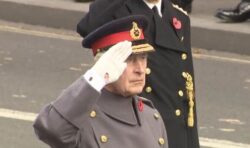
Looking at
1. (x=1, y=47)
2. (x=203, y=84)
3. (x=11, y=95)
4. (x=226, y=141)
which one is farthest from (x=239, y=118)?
(x=1, y=47)

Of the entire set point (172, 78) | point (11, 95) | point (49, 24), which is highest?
point (172, 78)

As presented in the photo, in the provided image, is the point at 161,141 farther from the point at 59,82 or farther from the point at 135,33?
the point at 59,82

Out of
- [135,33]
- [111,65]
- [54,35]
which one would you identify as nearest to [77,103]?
[111,65]

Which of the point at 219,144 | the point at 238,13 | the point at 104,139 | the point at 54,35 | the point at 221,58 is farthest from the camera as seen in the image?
the point at 238,13

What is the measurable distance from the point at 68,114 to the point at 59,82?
17.8 feet

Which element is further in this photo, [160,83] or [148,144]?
[160,83]

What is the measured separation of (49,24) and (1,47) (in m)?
1.63

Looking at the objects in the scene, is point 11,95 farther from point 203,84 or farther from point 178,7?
point 178,7

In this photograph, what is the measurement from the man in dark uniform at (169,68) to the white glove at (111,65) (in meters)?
0.89

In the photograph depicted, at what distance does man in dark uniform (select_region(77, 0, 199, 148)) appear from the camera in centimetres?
356

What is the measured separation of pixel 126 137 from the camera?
2830mm

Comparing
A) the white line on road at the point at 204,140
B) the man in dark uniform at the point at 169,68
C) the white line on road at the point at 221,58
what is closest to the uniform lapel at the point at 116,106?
the man in dark uniform at the point at 169,68

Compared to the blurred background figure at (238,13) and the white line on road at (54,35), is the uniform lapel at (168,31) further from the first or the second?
the blurred background figure at (238,13)

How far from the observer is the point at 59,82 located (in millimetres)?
8055
